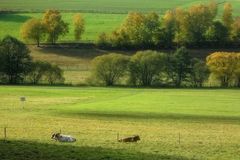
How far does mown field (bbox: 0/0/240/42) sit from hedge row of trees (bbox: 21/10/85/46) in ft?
7.93

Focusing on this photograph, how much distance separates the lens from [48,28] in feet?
460

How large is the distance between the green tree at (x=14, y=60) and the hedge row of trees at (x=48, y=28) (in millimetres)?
23171

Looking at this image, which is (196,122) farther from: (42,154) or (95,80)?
(95,80)

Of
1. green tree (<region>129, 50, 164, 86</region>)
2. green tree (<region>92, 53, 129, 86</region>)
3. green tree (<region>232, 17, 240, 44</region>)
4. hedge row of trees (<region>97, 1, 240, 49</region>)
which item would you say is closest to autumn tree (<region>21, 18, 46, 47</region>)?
hedge row of trees (<region>97, 1, 240, 49</region>)

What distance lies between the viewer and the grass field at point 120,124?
1374 inches

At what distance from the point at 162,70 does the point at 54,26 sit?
38.1 metres

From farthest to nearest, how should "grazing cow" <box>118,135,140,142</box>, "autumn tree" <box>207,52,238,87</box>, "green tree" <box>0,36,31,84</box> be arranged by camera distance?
"autumn tree" <box>207,52,238,87</box>
"green tree" <box>0,36,31,84</box>
"grazing cow" <box>118,135,140,142</box>

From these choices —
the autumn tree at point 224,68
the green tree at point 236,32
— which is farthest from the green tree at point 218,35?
the autumn tree at point 224,68

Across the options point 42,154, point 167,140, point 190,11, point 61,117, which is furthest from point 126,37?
point 42,154

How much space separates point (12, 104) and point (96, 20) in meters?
91.8

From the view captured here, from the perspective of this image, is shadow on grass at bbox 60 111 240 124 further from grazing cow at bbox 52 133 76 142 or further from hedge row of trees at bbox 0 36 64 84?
hedge row of trees at bbox 0 36 64 84

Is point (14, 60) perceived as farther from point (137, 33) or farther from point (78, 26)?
point (137, 33)

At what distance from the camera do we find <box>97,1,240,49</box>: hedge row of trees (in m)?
137

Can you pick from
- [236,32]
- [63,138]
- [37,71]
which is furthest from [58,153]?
[236,32]
